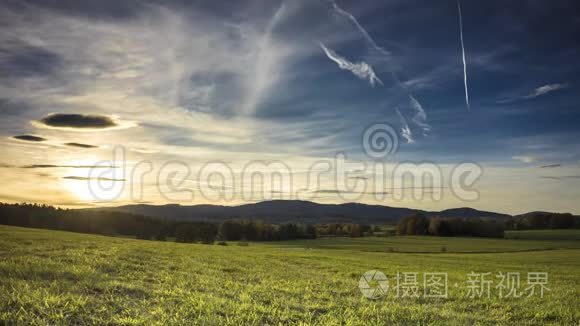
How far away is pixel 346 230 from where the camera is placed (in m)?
122

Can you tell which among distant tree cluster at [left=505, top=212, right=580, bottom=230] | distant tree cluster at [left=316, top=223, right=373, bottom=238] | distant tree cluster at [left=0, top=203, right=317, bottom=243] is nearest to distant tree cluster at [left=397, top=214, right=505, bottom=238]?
distant tree cluster at [left=316, top=223, right=373, bottom=238]

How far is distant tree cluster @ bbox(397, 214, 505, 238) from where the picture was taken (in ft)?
350

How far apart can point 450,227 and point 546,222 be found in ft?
116

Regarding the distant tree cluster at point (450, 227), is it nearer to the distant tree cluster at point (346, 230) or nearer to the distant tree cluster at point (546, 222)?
the distant tree cluster at point (346, 230)

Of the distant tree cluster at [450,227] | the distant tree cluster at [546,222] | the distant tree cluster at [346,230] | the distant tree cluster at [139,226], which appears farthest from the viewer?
the distant tree cluster at [546,222]

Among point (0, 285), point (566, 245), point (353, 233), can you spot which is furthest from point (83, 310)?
point (353, 233)

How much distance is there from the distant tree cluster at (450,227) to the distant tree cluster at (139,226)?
28.7 m

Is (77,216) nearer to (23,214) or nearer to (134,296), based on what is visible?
(23,214)

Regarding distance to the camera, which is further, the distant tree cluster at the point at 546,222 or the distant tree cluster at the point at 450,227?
the distant tree cluster at the point at 546,222

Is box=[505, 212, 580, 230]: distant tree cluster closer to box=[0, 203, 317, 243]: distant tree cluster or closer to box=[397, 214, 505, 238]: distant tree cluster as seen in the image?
box=[397, 214, 505, 238]: distant tree cluster

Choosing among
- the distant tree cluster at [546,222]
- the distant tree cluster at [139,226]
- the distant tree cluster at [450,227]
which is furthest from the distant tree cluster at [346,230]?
the distant tree cluster at [546,222]

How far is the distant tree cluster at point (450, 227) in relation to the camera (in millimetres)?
106625

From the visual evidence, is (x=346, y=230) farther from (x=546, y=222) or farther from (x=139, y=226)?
(x=546, y=222)

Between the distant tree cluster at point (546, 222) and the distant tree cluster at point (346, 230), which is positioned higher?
the distant tree cluster at point (546, 222)
